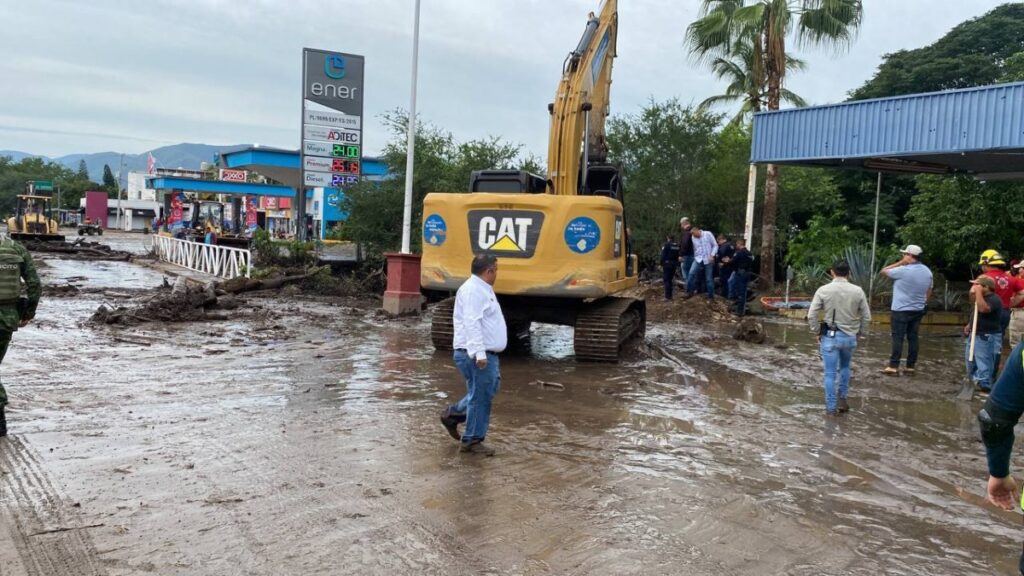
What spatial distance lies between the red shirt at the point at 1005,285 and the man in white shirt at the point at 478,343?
21.7 feet

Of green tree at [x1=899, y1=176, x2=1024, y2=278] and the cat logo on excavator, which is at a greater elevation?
green tree at [x1=899, y1=176, x2=1024, y2=278]

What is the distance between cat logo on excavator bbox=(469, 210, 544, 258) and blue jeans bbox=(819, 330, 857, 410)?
3.77 m

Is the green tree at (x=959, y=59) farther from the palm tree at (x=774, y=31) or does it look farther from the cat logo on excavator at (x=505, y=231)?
the cat logo on excavator at (x=505, y=231)

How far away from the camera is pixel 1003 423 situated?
3.32 m

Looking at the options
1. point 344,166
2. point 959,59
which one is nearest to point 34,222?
point 344,166

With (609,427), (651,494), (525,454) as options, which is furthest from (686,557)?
(609,427)

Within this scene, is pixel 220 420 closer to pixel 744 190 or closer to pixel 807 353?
pixel 807 353

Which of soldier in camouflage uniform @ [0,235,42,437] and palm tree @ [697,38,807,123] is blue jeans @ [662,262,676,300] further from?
soldier in camouflage uniform @ [0,235,42,437]

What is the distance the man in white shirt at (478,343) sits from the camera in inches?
247

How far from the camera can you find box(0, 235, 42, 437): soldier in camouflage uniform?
6801 millimetres

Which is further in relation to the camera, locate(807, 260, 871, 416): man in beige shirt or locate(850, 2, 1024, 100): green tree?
locate(850, 2, 1024, 100): green tree

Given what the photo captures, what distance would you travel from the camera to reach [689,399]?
899 cm

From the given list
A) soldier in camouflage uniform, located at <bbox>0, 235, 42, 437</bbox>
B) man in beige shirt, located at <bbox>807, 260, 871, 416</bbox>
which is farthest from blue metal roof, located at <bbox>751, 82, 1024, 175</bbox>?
soldier in camouflage uniform, located at <bbox>0, 235, 42, 437</bbox>

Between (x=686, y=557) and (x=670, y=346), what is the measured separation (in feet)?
29.8
